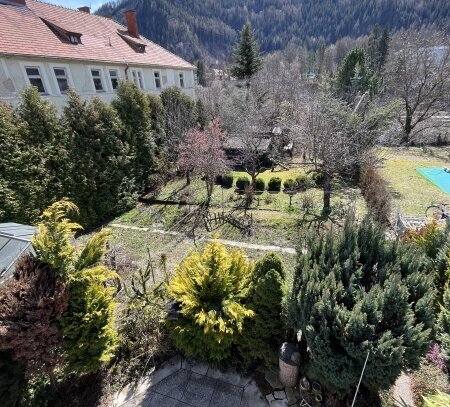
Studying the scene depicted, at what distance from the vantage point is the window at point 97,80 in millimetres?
17531


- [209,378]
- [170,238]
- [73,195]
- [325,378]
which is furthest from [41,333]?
[73,195]

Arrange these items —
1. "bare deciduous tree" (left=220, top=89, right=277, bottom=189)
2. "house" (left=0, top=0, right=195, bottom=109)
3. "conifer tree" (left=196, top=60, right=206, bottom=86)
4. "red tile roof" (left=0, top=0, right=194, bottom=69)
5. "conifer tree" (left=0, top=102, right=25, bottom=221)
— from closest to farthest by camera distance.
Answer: "conifer tree" (left=0, top=102, right=25, bottom=221), "house" (left=0, top=0, right=195, bottom=109), "red tile roof" (left=0, top=0, right=194, bottom=69), "bare deciduous tree" (left=220, top=89, right=277, bottom=189), "conifer tree" (left=196, top=60, right=206, bottom=86)

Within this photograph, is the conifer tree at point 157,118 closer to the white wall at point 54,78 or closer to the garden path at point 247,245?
the white wall at point 54,78

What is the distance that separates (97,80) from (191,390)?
1954 cm

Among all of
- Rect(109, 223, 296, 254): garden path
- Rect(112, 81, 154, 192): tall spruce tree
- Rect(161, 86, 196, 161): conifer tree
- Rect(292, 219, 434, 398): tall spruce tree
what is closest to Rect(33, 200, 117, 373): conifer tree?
Rect(292, 219, 434, 398): tall spruce tree

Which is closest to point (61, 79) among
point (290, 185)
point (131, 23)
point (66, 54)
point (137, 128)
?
point (66, 54)

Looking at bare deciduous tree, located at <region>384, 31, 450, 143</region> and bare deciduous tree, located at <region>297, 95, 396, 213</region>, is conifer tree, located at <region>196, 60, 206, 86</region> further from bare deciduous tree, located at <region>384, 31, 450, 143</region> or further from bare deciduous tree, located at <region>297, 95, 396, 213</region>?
bare deciduous tree, located at <region>297, 95, 396, 213</region>

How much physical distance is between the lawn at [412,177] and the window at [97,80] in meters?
19.9

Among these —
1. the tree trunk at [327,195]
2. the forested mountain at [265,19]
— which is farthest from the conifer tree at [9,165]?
the forested mountain at [265,19]

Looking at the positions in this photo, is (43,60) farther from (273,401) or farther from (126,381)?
(273,401)

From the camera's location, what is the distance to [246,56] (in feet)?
110

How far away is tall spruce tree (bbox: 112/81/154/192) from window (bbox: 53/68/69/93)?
3260 millimetres

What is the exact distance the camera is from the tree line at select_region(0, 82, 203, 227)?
10820 millimetres

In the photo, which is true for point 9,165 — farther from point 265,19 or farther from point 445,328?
point 265,19
